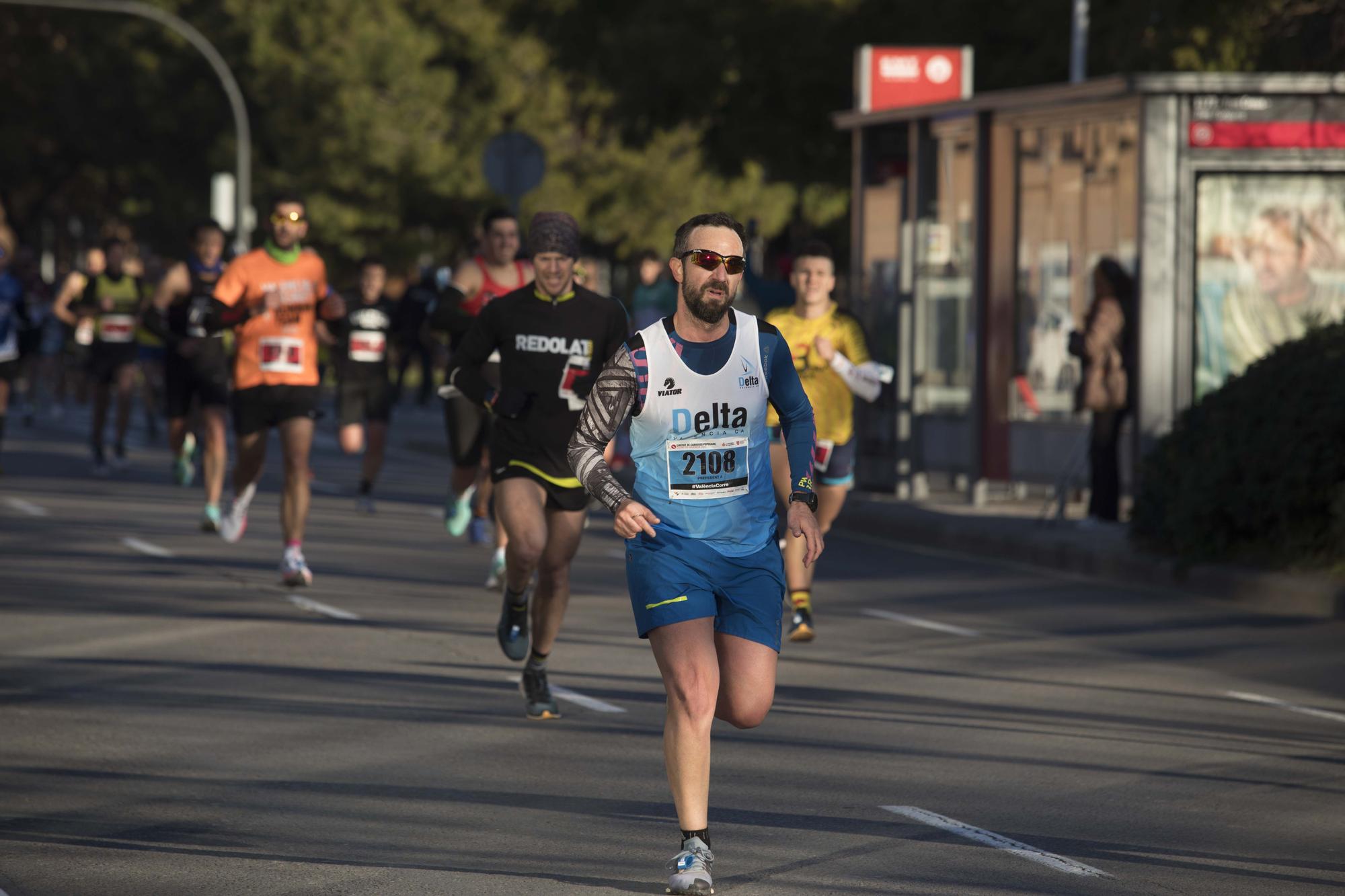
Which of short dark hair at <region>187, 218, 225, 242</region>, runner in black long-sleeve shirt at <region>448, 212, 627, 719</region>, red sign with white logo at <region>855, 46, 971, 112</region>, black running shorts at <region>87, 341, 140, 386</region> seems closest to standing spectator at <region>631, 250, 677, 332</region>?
red sign with white logo at <region>855, 46, 971, 112</region>

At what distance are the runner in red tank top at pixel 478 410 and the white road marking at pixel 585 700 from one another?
3.78 ft

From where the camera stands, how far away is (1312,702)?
31.8 ft

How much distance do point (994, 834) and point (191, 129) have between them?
5397 centimetres

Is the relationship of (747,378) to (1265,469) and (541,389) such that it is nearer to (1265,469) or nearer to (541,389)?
(541,389)

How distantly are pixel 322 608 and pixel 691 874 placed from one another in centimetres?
643

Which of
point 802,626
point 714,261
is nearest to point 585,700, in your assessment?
point 802,626

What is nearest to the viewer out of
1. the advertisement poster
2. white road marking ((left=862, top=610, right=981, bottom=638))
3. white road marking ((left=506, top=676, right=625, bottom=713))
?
white road marking ((left=506, top=676, right=625, bottom=713))

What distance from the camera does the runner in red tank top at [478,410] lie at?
12422mm

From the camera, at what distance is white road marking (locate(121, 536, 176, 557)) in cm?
1464

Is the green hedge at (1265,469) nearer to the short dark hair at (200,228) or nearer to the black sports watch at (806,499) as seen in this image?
the short dark hair at (200,228)

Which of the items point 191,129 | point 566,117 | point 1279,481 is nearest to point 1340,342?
point 1279,481

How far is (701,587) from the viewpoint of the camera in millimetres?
6305

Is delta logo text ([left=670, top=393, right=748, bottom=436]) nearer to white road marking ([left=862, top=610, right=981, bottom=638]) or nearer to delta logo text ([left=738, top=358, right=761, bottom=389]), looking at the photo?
delta logo text ([left=738, top=358, right=761, bottom=389])

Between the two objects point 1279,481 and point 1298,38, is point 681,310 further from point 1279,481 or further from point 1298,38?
point 1298,38
